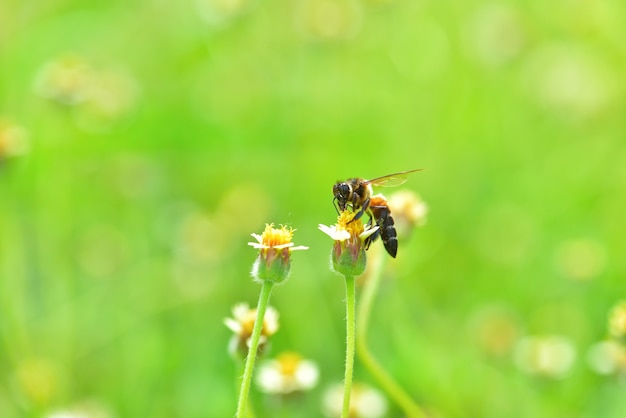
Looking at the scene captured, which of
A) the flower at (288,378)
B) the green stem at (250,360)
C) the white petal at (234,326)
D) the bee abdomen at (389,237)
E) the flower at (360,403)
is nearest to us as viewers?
the green stem at (250,360)

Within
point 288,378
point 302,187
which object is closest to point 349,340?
point 288,378

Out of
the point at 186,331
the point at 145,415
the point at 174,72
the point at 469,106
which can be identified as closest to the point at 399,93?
the point at 469,106

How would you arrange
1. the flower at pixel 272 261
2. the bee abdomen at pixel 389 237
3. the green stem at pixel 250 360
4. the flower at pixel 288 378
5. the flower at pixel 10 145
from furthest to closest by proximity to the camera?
the flower at pixel 10 145, the flower at pixel 288 378, the bee abdomen at pixel 389 237, the flower at pixel 272 261, the green stem at pixel 250 360

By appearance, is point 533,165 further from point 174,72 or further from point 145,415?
point 145,415

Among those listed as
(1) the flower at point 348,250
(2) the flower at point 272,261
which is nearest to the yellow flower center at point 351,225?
(1) the flower at point 348,250

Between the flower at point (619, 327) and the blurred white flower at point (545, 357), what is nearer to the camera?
the flower at point (619, 327)

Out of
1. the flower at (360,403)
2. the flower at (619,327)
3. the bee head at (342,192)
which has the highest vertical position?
the bee head at (342,192)

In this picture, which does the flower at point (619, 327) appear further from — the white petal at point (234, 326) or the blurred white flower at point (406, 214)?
the white petal at point (234, 326)
